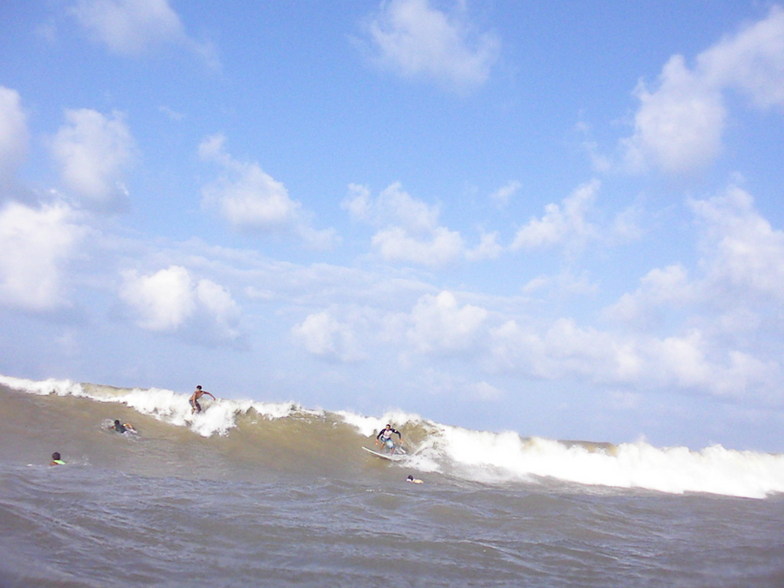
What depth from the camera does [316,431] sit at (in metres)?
22.4

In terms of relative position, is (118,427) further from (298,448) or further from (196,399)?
(298,448)

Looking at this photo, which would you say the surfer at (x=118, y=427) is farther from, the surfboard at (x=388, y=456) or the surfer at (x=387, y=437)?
the surfer at (x=387, y=437)

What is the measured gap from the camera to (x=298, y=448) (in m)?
20.1

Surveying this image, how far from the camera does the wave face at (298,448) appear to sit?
16.2 metres

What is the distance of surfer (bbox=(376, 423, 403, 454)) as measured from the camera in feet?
70.8

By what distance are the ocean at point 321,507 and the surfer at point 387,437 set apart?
70cm

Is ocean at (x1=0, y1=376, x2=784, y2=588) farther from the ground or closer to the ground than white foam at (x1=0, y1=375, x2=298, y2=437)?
closer to the ground

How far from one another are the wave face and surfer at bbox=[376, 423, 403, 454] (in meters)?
0.74

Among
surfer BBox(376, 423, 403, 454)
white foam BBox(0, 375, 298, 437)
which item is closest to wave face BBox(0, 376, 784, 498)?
white foam BBox(0, 375, 298, 437)

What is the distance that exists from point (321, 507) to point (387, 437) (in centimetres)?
1145

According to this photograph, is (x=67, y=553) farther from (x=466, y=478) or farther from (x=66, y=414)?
(x=466, y=478)

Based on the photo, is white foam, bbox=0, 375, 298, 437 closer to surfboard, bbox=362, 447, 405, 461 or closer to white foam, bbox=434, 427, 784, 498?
surfboard, bbox=362, 447, 405, 461

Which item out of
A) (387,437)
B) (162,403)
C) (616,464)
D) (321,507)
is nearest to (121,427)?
(162,403)

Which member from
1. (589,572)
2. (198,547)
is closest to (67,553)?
(198,547)
